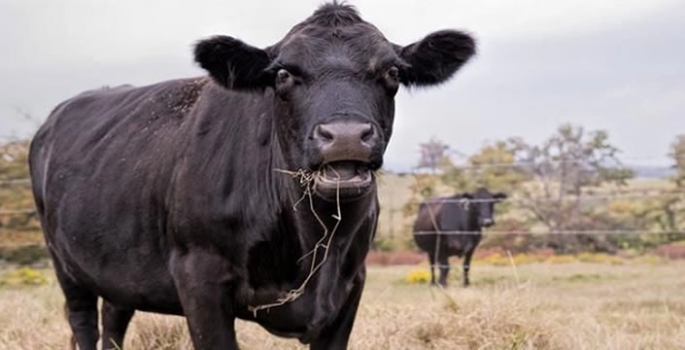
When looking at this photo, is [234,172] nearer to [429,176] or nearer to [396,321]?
[396,321]

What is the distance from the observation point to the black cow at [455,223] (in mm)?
19812

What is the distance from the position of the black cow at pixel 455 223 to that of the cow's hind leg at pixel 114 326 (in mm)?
12881

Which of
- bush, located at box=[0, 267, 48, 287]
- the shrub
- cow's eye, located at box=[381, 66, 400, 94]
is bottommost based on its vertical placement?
bush, located at box=[0, 267, 48, 287]

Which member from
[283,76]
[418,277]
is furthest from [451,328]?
[418,277]

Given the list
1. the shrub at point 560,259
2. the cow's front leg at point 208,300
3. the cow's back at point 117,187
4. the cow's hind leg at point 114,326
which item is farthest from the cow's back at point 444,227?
the cow's front leg at point 208,300

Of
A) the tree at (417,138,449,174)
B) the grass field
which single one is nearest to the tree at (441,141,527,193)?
the tree at (417,138,449,174)

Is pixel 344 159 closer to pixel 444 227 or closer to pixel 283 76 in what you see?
pixel 283 76

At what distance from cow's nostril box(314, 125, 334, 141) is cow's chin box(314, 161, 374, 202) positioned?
4.6 inches

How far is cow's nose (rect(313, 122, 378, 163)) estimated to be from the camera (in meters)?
3.81

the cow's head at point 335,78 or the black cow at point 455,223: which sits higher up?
the cow's head at point 335,78

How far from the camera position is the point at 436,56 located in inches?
195

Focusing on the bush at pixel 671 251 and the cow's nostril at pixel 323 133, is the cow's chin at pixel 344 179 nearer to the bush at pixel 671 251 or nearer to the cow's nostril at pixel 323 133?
the cow's nostril at pixel 323 133

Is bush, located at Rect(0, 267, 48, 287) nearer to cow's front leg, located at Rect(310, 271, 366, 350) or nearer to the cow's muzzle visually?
cow's front leg, located at Rect(310, 271, 366, 350)

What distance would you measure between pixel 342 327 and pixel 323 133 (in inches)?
64.0
